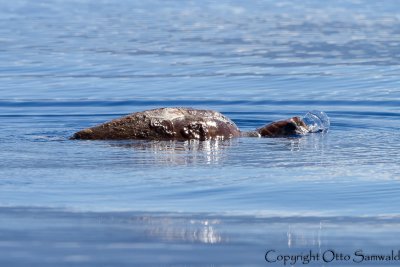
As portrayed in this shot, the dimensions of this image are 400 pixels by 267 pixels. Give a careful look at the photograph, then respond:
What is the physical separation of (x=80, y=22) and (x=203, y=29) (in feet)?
13.8

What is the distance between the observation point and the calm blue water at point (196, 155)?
6.62 m

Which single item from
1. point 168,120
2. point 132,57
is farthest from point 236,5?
point 168,120

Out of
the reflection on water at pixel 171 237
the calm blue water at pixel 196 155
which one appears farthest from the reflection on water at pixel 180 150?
the reflection on water at pixel 171 237

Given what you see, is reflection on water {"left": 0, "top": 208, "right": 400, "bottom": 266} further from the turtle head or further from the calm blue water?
the turtle head

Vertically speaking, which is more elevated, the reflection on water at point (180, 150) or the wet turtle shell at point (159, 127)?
the wet turtle shell at point (159, 127)

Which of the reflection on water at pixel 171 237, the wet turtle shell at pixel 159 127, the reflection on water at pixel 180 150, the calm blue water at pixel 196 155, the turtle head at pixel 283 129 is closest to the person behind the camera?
the reflection on water at pixel 171 237

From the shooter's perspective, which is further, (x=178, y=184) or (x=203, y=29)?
(x=203, y=29)

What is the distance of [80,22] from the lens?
29031 millimetres

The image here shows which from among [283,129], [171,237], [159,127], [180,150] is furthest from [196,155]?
[171,237]

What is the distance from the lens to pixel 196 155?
991 centimetres

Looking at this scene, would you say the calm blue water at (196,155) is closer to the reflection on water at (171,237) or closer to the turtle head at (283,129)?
the reflection on water at (171,237)

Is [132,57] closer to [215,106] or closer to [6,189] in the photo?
[215,106]

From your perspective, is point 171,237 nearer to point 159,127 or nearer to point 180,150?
point 180,150

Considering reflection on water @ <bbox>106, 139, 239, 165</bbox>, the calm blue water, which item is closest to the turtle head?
the calm blue water
